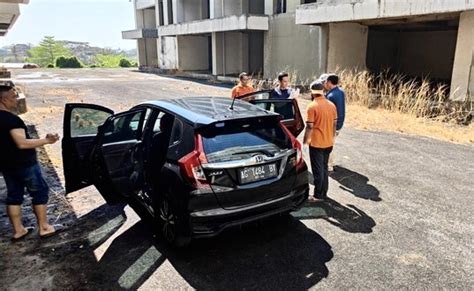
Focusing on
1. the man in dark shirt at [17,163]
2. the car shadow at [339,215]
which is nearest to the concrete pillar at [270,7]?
the car shadow at [339,215]

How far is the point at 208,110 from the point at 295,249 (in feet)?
5.75

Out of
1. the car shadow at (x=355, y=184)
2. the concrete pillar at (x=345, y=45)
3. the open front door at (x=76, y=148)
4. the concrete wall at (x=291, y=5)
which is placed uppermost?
the concrete wall at (x=291, y=5)

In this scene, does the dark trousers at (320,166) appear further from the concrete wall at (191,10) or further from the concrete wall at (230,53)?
the concrete wall at (191,10)

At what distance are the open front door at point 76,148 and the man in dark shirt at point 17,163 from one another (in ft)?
2.73

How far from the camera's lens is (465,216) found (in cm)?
447

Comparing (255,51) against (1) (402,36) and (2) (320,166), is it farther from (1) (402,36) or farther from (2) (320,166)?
(2) (320,166)

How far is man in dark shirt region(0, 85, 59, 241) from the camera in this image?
12.4 ft

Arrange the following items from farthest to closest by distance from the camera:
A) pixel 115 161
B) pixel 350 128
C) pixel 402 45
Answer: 1. pixel 402 45
2. pixel 350 128
3. pixel 115 161

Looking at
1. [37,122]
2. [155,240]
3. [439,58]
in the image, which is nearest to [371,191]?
[155,240]

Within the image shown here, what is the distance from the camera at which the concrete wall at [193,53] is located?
3198cm

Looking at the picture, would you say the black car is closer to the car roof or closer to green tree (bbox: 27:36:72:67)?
the car roof

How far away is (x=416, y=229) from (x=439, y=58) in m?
22.3

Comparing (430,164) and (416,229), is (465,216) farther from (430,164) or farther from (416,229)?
(430,164)

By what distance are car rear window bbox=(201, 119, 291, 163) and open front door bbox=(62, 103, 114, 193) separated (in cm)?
237
